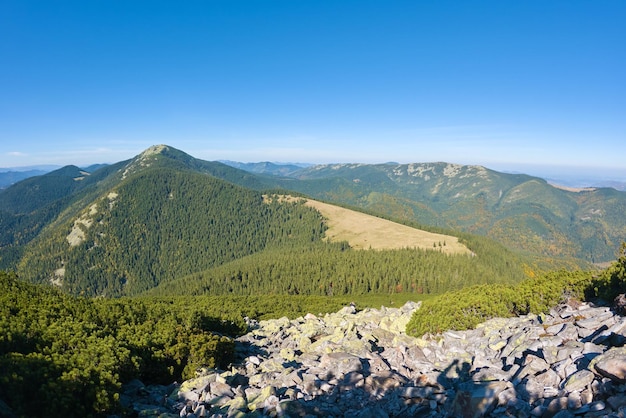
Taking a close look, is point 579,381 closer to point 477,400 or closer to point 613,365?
point 613,365

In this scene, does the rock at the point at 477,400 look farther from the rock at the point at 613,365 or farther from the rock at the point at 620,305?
the rock at the point at 620,305

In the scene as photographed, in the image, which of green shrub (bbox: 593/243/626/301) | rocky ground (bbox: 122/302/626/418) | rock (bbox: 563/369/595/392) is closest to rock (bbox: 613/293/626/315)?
rocky ground (bbox: 122/302/626/418)

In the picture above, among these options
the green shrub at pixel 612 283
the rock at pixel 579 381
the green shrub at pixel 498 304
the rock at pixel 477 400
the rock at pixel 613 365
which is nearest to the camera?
the rock at pixel 613 365

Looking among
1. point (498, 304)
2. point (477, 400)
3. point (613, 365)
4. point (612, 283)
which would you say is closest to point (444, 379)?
point (477, 400)

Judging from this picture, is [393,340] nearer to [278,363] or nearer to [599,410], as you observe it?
[278,363]

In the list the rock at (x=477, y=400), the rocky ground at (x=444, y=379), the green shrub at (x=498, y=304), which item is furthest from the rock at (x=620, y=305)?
the rock at (x=477, y=400)

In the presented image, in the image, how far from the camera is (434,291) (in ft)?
484

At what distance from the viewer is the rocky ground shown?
17.4 metres

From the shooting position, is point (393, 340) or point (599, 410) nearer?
point (599, 410)

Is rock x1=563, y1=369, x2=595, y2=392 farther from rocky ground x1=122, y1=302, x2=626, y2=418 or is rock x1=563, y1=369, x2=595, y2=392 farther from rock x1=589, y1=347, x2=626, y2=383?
rock x1=589, y1=347, x2=626, y2=383

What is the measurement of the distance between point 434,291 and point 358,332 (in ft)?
396

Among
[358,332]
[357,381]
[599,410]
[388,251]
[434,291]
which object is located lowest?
[434,291]

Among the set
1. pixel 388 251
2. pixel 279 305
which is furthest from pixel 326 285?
pixel 279 305

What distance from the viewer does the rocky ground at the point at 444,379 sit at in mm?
17422
